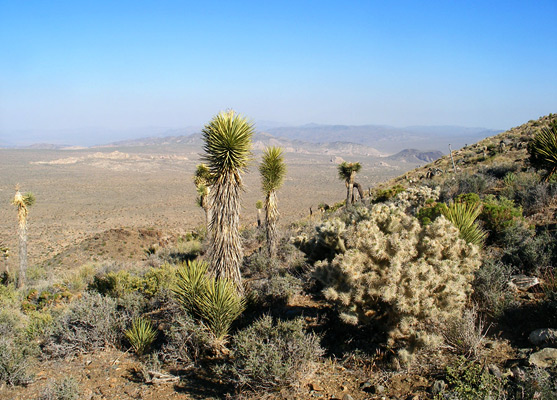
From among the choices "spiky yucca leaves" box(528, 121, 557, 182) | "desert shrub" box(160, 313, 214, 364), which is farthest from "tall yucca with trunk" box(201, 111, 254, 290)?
"spiky yucca leaves" box(528, 121, 557, 182)

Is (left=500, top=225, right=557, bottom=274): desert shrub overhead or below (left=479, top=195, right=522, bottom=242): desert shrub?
below

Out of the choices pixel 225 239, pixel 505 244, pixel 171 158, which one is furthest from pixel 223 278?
pixel 171 158

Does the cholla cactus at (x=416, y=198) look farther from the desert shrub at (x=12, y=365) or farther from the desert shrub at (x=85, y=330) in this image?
the desert shrub at (x=12, y=365)

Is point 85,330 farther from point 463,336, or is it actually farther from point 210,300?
point 463,336

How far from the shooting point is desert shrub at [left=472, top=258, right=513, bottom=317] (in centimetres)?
565

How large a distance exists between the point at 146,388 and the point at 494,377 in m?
4.75

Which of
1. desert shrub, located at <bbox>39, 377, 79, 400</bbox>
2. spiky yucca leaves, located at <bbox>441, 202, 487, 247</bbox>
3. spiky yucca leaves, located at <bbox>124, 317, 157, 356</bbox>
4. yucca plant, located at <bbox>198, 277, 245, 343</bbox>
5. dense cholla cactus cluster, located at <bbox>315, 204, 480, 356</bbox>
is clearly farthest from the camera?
spiky yucca leaves, located at <bbox>441, 202, 487, 247</bbox>

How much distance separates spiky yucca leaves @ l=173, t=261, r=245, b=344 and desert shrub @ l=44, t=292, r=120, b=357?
4.80ft

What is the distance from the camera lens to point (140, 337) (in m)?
6.54

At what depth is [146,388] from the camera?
215 inches

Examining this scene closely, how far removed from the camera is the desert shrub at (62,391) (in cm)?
501

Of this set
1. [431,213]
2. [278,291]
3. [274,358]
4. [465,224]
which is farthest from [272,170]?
[274,358]

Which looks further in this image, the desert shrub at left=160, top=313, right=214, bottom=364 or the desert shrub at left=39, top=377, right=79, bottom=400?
the desert shrub at left=160, top=313, right=214, bottom=364

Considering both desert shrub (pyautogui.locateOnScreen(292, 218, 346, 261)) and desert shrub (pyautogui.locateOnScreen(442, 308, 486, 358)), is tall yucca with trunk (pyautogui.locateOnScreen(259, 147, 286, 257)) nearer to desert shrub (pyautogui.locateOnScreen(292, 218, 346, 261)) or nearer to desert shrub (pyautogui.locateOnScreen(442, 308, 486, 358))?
desert shrub (pyautogui.locateOnScreen(292, 218, 346, 261))
